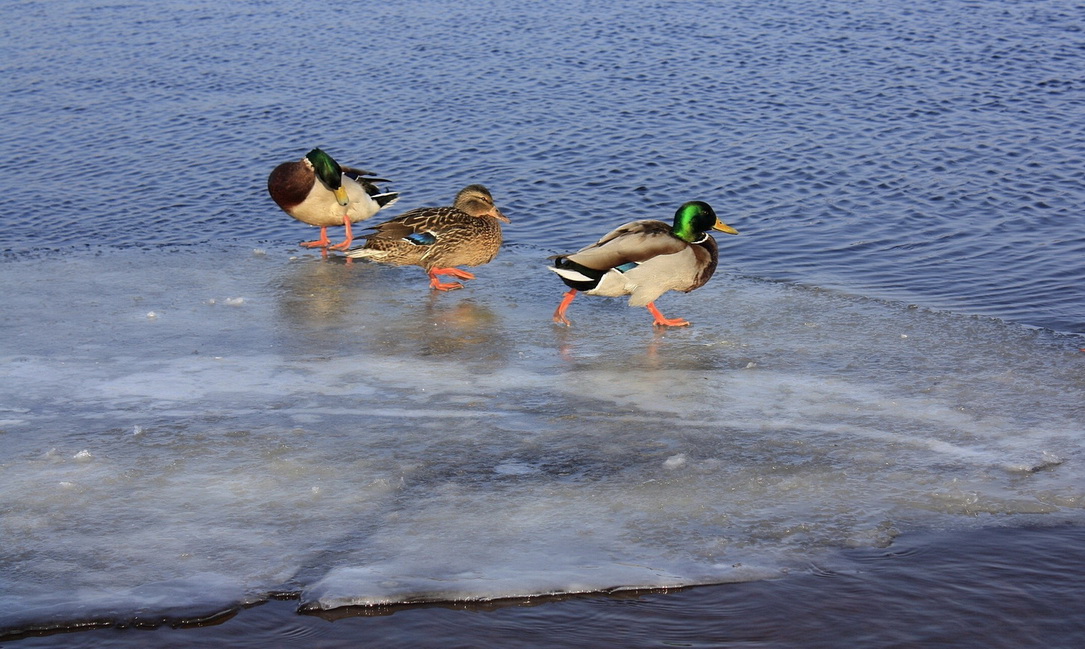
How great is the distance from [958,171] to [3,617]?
32.4 feet

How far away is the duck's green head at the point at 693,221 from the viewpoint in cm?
798

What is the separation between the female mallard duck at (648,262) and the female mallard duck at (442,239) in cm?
110

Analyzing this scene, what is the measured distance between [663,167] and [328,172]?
3840 millimetres

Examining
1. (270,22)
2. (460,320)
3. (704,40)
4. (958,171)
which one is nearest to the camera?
(460,320)

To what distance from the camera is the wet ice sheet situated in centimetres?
486

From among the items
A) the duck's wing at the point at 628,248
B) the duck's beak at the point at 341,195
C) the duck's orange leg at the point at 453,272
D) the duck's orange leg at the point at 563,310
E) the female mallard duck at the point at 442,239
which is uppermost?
the duck's beak at the point at 341,195

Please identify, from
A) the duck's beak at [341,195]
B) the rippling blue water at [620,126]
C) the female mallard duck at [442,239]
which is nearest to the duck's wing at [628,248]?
the female mallard duck at [442,239]

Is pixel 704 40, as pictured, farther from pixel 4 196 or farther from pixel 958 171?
pixel 4 196

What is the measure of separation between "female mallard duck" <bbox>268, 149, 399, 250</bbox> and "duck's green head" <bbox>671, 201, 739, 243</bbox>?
3.36 metres

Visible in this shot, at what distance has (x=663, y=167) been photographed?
12.5 meters

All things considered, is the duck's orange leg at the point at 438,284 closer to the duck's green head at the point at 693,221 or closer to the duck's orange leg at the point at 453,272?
the duck's orange leg at the point at 453,272

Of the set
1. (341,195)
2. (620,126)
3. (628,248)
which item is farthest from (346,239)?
(620,126)

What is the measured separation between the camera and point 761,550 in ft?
16.3

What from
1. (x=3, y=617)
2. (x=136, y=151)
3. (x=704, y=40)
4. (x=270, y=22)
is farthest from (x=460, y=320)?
(x=270, y=22)
